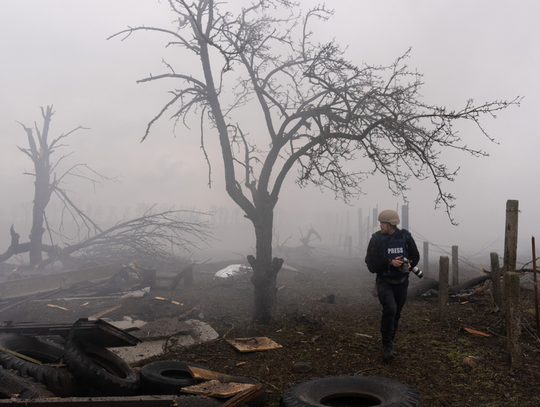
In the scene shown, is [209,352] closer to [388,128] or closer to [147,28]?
[388,128]

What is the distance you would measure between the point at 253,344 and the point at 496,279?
4723 millimetres

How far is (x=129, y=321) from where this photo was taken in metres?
8.15

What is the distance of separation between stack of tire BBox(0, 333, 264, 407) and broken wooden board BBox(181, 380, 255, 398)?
0.16m

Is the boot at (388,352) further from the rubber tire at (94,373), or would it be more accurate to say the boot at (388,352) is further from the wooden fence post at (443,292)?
the rubber tire at (94,373)

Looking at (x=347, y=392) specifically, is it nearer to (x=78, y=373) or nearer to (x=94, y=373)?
(x=94, y=373)

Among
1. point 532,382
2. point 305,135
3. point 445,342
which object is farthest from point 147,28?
point 532,382

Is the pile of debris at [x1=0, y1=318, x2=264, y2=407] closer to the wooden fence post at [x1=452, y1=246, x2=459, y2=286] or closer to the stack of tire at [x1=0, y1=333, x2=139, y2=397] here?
the stack of tire at [x1=0, y1=333, x2=139, y2=397]

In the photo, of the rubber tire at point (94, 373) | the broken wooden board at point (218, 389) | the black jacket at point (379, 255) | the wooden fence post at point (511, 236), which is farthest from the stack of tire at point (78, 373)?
the wooden fence post at point (511, 236)

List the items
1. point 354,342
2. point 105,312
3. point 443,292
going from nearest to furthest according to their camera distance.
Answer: point 354,342
point 443,292
point 105,312

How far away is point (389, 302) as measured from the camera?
5066 mm

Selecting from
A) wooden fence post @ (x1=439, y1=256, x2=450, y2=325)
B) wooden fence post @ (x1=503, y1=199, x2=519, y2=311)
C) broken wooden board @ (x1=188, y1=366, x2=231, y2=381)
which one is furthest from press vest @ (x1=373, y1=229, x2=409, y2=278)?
broken wooden board @ (x1=188, y1=366, x2=231, y2=381)

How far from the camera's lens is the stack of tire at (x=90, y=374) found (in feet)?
13.3

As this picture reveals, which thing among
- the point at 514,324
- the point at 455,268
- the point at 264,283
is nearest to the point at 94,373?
the point at 264,283

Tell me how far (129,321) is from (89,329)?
3818 mm
